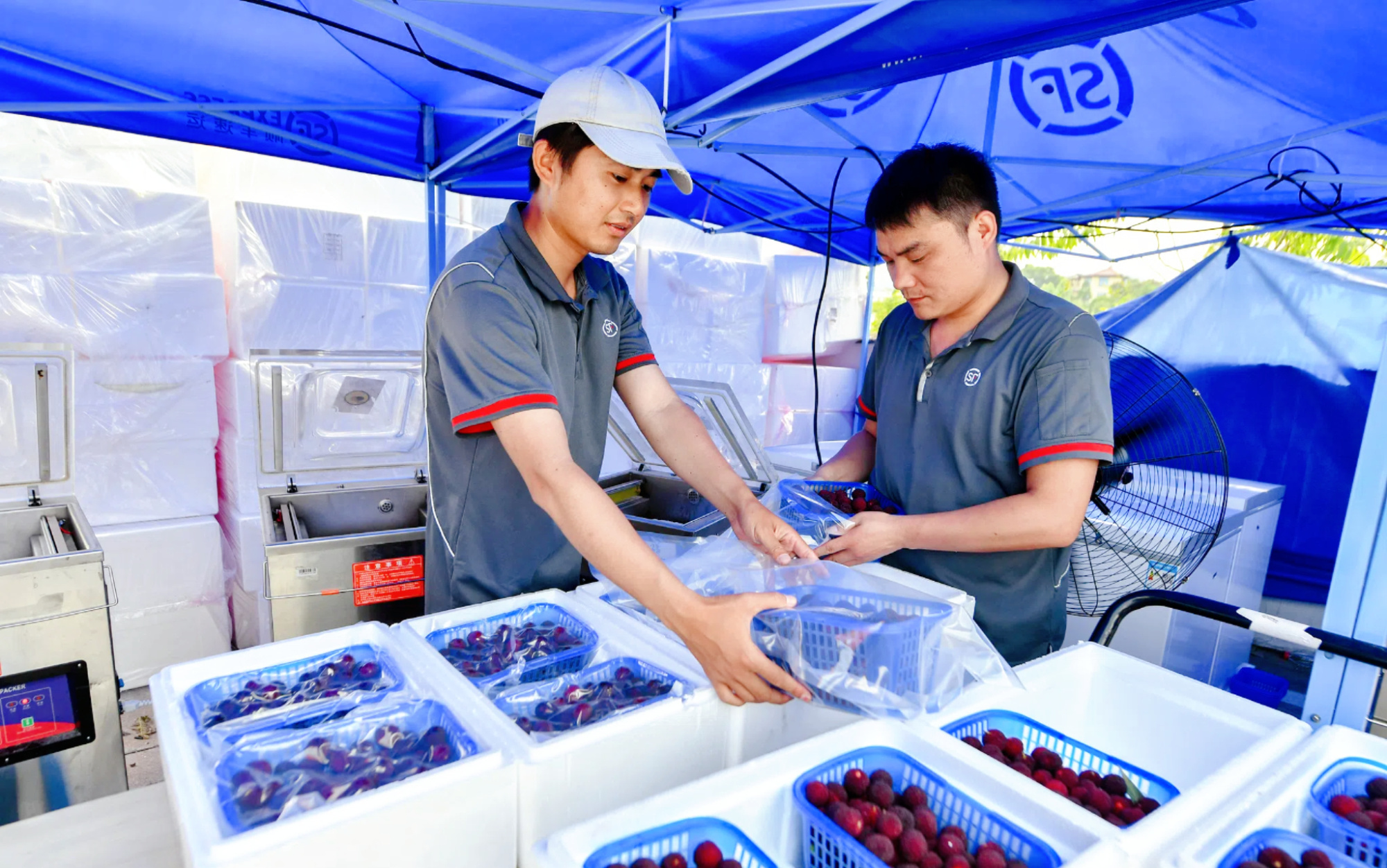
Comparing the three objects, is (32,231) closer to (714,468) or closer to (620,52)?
(620,52)

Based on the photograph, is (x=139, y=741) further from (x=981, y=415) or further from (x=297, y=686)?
(x=981, y=415)

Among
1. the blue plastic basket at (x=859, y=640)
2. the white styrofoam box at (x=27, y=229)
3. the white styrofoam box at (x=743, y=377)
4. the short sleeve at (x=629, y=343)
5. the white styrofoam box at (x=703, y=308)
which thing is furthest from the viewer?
the white styrofoam box at (x=743, y=377)

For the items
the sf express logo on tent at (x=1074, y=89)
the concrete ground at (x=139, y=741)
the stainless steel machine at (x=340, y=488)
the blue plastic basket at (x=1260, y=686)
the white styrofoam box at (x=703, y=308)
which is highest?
the sf express logo on tent at (x=1074, y=89)

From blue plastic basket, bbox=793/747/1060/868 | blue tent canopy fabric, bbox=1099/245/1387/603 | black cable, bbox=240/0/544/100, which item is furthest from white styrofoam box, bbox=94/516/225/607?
blue tent canopy fabric, bbox=1099/245/1387/603

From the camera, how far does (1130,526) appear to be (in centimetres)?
201

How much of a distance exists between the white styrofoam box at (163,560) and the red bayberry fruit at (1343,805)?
169 inches

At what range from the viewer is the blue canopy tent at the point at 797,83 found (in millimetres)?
1896

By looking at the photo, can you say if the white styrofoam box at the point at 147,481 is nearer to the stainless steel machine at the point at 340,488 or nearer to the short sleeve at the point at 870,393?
the stainless steel machine at the point at 340,488

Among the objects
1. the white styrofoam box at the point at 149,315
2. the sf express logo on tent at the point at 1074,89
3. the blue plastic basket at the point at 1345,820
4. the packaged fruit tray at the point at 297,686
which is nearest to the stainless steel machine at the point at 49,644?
the packaged fruit tray at the point at 297,686

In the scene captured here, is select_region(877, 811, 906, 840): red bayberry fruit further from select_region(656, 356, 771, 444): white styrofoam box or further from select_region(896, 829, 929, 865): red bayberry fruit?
select_region(656, 356, 771, 444): white styrofoam box

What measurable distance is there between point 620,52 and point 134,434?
303cm

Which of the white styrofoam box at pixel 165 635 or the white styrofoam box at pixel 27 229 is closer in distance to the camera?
the white styrofoam box at pixel 27 229

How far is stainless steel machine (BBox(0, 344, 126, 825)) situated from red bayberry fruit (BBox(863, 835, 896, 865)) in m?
2.06

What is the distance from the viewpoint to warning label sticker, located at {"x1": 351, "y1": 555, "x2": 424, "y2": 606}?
2.46m
